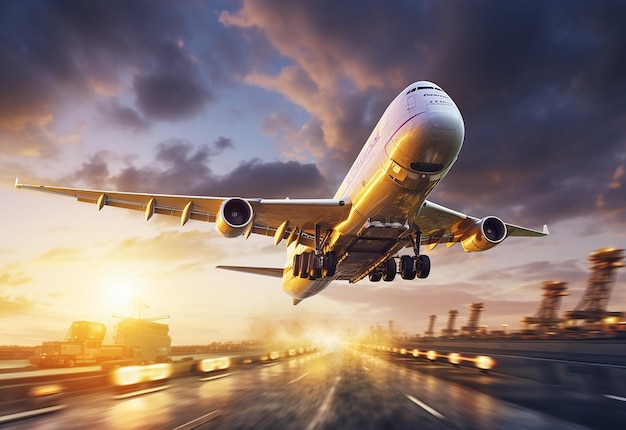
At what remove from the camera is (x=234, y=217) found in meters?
19.5

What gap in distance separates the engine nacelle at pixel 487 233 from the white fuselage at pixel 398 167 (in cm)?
426

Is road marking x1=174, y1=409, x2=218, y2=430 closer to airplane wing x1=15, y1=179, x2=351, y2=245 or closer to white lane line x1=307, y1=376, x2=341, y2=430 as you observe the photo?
white lane line x1=307, y1=376, x2=341, y2=430

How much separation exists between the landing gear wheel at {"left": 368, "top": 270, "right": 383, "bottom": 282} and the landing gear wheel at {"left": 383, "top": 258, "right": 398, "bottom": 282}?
0.45 meters

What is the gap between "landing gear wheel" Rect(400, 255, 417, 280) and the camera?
958 inches

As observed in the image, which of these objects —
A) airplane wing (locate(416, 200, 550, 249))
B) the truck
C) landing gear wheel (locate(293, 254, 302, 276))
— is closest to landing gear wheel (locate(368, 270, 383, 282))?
airplane wing (locate(416, 200, 550, 249))

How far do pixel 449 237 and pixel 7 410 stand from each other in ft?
76.7

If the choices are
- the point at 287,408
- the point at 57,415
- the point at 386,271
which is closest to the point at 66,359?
the point at 386,271

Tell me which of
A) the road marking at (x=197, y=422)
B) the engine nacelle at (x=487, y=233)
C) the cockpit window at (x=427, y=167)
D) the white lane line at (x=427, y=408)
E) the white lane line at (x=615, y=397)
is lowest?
the white lane line at (x=615, y=397)

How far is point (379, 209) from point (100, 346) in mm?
31243

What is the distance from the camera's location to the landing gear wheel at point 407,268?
958 inches

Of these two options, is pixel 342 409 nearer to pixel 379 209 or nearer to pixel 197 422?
pixel 197 422

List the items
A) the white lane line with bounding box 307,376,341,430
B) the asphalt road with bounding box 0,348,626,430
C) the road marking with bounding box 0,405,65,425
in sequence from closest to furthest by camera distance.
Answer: the white lane line with bounding box 307,376,341,430
the asphalt road with bounding box 0,348,626,430
the road marking with bounding box 0,405,65,425

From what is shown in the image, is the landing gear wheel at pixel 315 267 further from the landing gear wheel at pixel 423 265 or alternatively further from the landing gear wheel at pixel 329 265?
the landing gear wheel at pixel 423 265

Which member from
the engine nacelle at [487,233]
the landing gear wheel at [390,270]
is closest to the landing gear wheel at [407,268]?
the landing gear wheel at [390,270]
